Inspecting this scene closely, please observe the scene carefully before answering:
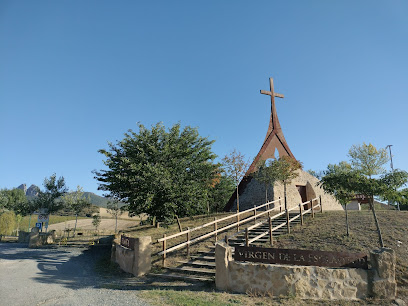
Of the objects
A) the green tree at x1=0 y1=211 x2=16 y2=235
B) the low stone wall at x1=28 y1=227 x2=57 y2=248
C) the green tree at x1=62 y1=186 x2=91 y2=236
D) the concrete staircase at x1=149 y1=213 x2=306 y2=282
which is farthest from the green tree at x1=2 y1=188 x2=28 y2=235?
the concrete staircase at x1=149 y1=213 x2=306 y2=282

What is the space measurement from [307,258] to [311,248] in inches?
115

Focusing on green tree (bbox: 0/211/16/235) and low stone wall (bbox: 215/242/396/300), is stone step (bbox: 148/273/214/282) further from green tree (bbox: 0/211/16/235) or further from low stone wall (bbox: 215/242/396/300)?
green tree (bbox: 0/211/16/235)

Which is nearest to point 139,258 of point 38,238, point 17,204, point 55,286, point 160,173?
point 55,286

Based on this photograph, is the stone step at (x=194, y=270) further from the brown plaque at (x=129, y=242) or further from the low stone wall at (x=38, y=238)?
the low stone wall at (x=38, y=238)

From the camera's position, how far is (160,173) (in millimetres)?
14117

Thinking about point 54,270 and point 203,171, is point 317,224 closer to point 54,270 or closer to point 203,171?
point 203,171

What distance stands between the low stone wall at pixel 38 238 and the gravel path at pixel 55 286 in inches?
376

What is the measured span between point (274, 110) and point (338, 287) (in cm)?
2194

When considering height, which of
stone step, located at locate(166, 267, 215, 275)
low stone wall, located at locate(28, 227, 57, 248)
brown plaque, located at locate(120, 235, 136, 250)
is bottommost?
low stone wall, located at locate(28, 227, 57, 248)

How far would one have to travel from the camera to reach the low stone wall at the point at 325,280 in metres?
6.43

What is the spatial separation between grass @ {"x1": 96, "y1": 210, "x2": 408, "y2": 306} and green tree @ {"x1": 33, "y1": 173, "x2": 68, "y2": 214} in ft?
62.4

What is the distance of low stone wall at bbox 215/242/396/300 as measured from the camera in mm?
6430

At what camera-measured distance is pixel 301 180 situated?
25328 mm

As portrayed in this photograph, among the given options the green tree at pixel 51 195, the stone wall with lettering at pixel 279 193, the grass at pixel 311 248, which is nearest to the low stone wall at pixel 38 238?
the green tree at pixel 51 195
